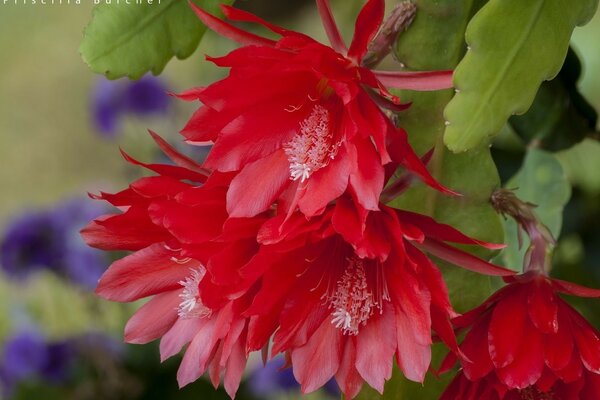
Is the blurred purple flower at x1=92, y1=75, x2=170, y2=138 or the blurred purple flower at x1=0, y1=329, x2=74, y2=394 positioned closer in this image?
the blurred purple flower at x1=0, y1=329, x2=74, y2=394

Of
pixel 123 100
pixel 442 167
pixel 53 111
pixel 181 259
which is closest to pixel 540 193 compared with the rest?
pixel 442 167

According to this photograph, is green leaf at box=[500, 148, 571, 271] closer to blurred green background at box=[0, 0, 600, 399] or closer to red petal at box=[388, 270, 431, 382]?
red petal at box=[388, 270, 431, 382]

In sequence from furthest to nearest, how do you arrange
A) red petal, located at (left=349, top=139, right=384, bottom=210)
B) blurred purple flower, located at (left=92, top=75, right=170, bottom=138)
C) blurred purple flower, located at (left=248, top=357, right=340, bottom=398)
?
blurred purple flower, located at (left=92, top=75, right=170, bottom=138), blurred purple flower, located at (left=248, top=357, right=340, bottom=398), red petal, located at (left=349, top=139, right=384, bottom=210)

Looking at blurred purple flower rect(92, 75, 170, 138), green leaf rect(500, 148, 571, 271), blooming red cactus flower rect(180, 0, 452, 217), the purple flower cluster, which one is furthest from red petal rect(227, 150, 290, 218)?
blurred purple flower rect(92, 75, 170, 138)

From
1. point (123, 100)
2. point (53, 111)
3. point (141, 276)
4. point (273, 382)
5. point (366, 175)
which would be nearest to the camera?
point (366, 175)

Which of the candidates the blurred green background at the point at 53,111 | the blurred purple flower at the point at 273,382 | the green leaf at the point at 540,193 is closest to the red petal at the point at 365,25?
the green leaf at the point at 540,193

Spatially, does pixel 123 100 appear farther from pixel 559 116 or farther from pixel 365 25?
pixel 365 25
